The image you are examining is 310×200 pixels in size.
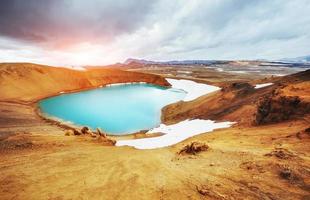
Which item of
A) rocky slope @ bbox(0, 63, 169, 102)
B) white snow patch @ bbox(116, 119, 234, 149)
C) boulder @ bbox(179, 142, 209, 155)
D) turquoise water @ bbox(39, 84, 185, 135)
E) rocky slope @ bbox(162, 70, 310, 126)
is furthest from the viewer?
rocky slope @ bbox(0, 63, 169, 102)

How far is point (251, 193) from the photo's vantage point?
7.75 metres

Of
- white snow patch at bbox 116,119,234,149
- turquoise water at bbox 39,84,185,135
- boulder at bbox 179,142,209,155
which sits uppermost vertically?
boulder at bbox 179,142,209,155

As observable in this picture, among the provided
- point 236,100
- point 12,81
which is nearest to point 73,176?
point 236,100

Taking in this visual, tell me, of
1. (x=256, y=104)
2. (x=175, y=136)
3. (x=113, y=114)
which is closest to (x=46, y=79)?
(x=113, y=114)

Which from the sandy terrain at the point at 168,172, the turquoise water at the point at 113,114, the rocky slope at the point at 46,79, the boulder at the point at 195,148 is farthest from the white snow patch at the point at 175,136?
the rocky slope at the point at 46,79

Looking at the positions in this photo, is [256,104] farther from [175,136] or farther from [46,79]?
[46,79]

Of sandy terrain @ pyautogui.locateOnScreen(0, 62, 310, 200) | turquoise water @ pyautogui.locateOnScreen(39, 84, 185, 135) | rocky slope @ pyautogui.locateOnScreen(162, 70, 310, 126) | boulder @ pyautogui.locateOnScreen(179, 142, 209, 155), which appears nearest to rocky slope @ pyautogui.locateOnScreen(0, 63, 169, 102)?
turquoise water @ pyautogui.locateOnScreen(39, 84, 185, 135)

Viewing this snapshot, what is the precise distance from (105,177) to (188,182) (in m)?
3.23

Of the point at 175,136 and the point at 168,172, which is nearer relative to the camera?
the point at 168,172

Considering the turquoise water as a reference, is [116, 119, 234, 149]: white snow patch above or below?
above

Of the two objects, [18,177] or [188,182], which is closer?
[188,182]

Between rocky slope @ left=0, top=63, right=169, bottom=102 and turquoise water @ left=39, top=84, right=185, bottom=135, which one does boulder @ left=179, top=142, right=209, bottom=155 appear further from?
rocky slope @ left=0, top=63, right=169, bottom=102

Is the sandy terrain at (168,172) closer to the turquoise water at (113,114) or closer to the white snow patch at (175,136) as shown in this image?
the white snow patch at (175,136)

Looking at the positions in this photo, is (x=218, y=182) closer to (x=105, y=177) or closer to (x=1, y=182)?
(x=105, y=177)
